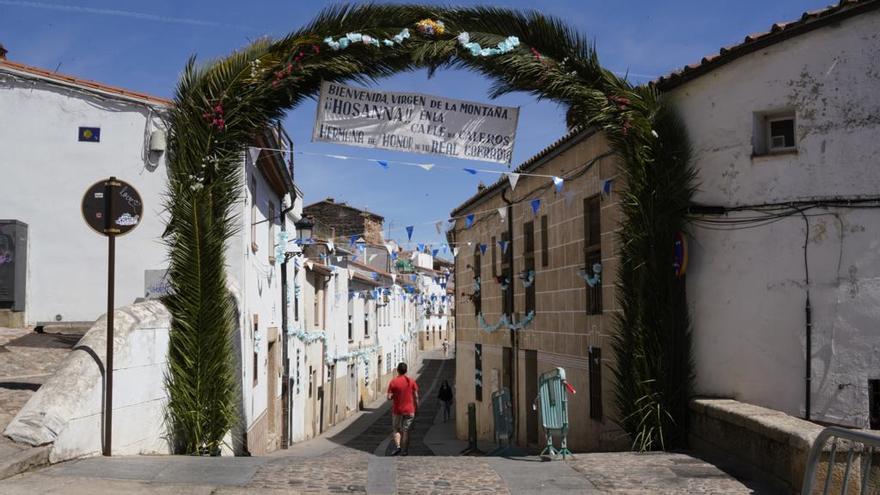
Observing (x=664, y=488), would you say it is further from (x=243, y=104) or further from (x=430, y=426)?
(x=430, y=426)

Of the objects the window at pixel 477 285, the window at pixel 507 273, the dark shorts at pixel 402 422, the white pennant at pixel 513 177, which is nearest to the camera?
the white pennant at pixel 513 177

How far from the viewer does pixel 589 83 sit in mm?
11422

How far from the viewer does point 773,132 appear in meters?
10.6

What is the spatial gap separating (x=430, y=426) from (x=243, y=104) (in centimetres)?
2383

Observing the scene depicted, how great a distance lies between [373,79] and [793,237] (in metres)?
5.30

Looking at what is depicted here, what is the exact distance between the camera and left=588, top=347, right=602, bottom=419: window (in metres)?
14.2

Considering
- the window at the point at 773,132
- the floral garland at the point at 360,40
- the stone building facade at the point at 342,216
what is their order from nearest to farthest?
the window at the point at 773,132
the floral garland at the point at 360,40
the stone building facade at the point at 342,216

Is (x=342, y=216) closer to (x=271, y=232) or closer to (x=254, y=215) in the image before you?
(x=271, y=232)

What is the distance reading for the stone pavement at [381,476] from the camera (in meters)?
7.70

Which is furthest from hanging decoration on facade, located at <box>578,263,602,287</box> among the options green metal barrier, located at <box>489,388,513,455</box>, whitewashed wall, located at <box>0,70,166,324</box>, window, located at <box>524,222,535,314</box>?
whitewashed wall, located at <box>0,70,166,324</box>

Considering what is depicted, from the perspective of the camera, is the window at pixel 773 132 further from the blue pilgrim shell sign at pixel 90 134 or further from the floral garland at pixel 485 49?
the blue pilgrim shell sign at pixel 90 134

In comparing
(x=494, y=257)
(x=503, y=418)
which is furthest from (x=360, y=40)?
(x=494, y=257)

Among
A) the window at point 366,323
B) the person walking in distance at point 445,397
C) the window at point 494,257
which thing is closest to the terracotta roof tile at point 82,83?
the window at point 494,257

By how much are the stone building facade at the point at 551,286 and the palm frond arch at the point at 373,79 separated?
3.37 feet
